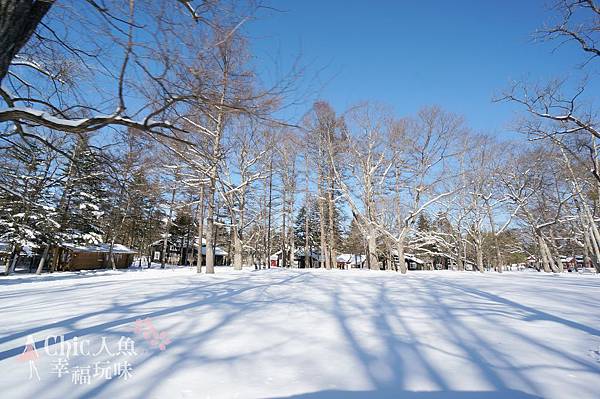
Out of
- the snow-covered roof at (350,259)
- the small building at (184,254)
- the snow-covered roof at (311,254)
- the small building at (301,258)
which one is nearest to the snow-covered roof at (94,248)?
the small building at (184,254)

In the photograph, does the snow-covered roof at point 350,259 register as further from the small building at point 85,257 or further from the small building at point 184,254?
the small building at point 85,257

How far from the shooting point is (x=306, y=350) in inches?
111

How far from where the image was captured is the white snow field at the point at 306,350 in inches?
84.1

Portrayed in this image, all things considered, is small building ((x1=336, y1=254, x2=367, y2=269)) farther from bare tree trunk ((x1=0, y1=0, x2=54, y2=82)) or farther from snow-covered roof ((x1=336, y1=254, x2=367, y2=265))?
bare tree trunk ((x1=0, y1=0, x2=54, y2=82))

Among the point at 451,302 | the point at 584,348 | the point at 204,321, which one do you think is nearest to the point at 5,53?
the point at 204,321

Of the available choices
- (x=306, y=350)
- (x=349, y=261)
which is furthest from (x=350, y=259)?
(x=306, y=350)

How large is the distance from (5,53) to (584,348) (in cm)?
579

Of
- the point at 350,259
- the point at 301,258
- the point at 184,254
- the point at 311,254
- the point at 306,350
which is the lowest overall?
the point at 306,350

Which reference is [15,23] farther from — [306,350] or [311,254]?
[311,254]

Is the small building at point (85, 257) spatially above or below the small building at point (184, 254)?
below

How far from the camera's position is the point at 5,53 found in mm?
2268

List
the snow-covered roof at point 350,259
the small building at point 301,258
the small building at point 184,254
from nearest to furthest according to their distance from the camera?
1. the small building at point 184,254
2. the small building at point 301,258
3. the snow-covered roof at point 350,259

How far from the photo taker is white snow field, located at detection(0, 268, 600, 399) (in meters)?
2.14

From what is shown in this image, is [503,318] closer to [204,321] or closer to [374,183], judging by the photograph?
[204,321]
